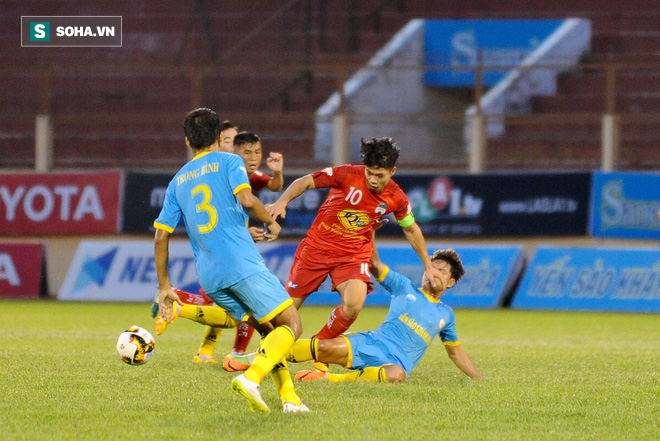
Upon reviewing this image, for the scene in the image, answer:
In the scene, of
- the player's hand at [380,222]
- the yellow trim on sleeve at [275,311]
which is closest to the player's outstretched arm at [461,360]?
the player's hand at [380,222]

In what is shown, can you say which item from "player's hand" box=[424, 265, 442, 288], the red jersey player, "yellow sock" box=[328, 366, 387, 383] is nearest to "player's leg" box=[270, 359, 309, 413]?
"yellow sock" box=[328, 366, 387, 383]

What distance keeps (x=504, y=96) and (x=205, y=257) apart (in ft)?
50.0

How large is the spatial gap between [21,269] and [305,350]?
11.9 metres

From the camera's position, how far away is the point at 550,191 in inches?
653

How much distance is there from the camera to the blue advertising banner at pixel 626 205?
16016 millimetres

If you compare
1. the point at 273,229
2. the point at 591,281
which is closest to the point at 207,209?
the point at 273,229

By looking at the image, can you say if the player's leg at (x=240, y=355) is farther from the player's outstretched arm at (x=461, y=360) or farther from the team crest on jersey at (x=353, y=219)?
the player's outstretched arm at (x=461, y=360)

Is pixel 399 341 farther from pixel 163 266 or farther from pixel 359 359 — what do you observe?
pixel 163 266

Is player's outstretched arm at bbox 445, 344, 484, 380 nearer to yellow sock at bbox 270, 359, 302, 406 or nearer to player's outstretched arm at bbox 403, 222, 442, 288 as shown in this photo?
player's outstretched arm at bbox 403, 222, 442, 288

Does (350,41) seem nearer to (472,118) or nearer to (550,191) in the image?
(472,118)

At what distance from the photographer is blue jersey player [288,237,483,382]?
7184 millimetres

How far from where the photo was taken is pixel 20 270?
58.3 feet

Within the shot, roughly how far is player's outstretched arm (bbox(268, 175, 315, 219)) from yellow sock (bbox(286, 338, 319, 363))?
2.97 ft

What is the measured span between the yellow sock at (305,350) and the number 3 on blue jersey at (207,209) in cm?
141
